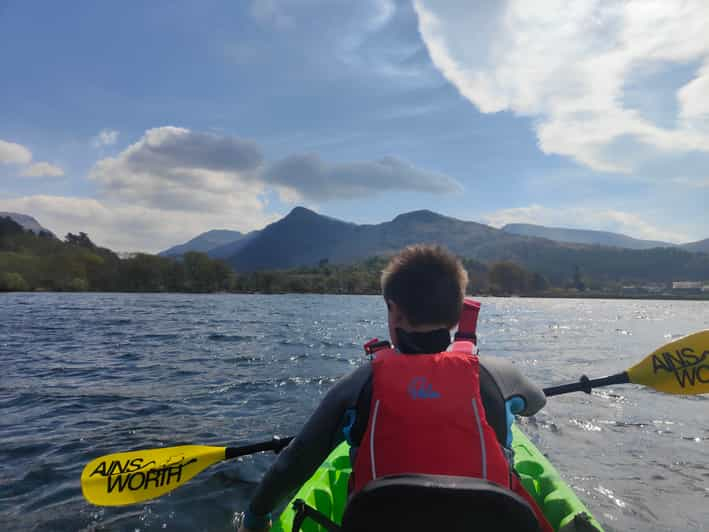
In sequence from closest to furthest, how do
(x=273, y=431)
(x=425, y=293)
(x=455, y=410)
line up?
(x=455, y=410) < (x=425, y=293) < (x=273, y=431)

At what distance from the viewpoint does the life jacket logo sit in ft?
6.69

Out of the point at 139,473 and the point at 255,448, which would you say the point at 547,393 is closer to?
the point at 255,448

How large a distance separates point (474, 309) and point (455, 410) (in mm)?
1851

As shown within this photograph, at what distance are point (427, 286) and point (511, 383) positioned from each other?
2.17ft

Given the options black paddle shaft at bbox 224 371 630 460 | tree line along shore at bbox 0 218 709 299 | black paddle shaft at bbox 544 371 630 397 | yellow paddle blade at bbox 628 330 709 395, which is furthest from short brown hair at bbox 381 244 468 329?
tree line along shore at bbox 0 218 709 299

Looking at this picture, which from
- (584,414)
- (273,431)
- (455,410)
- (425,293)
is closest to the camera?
(455,410)

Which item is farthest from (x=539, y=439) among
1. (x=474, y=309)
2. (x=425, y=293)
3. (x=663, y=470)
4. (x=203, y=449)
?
(x=425, y=293)

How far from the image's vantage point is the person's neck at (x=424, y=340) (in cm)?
247

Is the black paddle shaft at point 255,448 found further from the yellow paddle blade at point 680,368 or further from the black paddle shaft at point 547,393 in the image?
the yellow paddle blade at point 680,368

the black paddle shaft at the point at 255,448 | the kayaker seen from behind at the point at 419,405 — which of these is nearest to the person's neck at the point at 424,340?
the kayaker seen from behind at the point at 419,405

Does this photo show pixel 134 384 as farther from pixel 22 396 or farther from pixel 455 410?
pixel 455 410

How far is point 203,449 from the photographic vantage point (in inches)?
162

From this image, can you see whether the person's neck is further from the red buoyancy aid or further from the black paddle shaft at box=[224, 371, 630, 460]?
the black paddle shaft at box=[224, 371, 630, 460]

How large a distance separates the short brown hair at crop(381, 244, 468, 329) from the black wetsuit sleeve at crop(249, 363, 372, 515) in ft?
1.33
